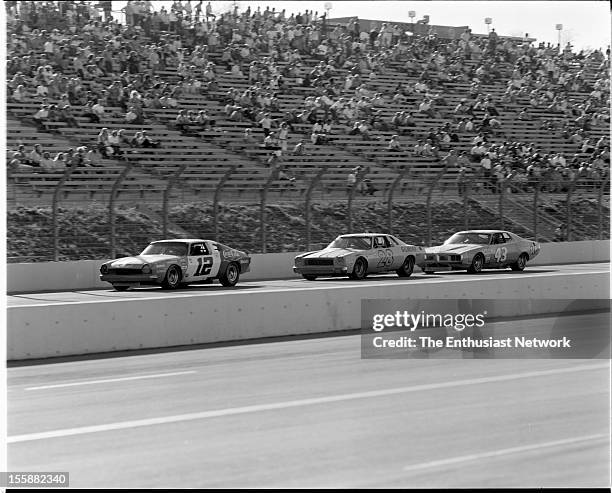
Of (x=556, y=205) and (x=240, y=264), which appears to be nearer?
(x=240, y=264)

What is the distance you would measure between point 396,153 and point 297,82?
5.19 metres

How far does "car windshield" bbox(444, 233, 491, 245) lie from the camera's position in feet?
108

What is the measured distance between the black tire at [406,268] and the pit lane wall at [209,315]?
33.4ft

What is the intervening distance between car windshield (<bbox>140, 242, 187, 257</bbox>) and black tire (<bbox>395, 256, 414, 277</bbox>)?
22.0 feet

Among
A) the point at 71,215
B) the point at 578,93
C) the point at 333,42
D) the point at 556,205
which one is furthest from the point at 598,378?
the point at 578,93

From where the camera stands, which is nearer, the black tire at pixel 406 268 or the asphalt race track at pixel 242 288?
the asphalt race track at pixel 242 288

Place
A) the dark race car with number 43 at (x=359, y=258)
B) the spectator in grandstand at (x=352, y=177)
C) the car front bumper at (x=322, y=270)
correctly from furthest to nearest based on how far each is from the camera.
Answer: the spectator in grandstand at (x=352, y=177) → the dark race car with number 43 at (x=359, y=258) → the car front bumper at (x=322, y=270)

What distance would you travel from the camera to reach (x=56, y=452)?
863 cm

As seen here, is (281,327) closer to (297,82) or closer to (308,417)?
(308,417)

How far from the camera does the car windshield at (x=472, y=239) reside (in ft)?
108

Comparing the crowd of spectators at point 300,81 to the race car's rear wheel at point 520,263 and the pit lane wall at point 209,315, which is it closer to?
the race car's rear wheel at point 520,263

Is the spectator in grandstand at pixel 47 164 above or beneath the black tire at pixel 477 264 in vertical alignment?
above

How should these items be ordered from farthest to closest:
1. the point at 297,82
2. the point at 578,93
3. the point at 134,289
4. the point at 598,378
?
the point at 578,93, the point at 297,82, the point at 134,289, the point at 598,378

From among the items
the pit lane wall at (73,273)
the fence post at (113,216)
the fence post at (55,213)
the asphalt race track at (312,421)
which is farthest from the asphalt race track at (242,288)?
the asphalt race track at (312,421)
